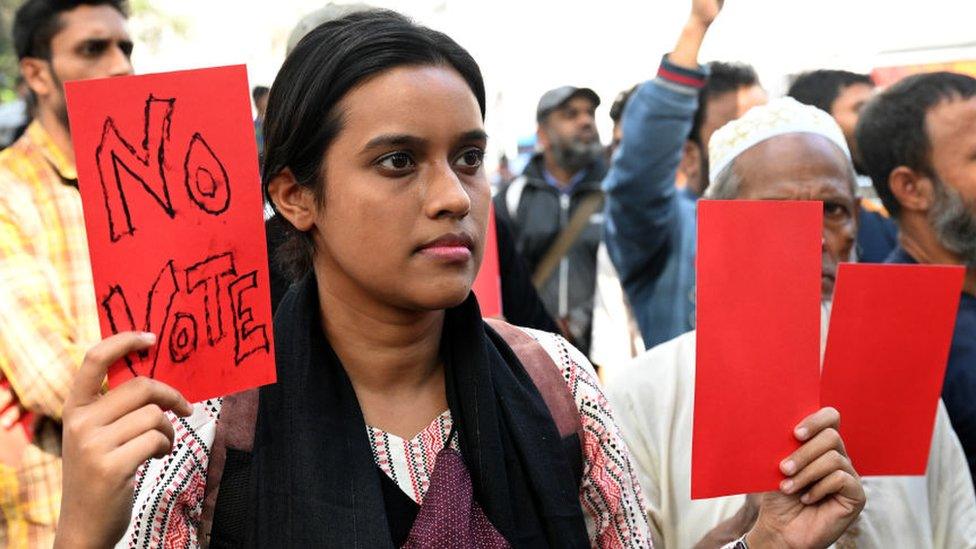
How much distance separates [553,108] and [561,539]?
6.15 metres

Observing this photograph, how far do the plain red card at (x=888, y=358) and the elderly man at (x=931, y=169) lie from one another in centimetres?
102

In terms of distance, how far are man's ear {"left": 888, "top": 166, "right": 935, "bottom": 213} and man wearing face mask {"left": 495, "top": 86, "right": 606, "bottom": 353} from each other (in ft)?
8.30

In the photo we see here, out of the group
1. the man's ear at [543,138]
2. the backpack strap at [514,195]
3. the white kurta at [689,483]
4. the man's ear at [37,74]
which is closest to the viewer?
the white kurta at [689,483]

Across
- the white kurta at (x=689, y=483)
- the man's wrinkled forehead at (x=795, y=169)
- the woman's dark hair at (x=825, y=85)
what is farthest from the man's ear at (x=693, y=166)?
the white kurta at (x=689, y=483)

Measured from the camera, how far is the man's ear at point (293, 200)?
2193 mm

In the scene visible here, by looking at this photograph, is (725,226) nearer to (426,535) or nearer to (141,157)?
(426,535)

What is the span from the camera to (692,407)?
9.53ft

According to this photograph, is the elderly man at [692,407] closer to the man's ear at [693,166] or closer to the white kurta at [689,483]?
the white kurta at [689,483]

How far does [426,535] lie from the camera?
1970 mm

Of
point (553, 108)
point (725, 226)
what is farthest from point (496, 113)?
point (725, 226)

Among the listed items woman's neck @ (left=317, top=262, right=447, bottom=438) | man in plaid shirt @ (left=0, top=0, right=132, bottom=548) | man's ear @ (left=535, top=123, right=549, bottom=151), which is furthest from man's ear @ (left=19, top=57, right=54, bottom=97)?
man's ear @ (left=535, top=123, right=549, bottom=151)

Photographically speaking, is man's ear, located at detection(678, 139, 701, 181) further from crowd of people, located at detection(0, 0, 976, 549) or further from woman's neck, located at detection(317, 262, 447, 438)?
woman's neck, located at detection(317, 262, 447, 438)

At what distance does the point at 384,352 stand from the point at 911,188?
211cm

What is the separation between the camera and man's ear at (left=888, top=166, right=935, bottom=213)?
143 inches
